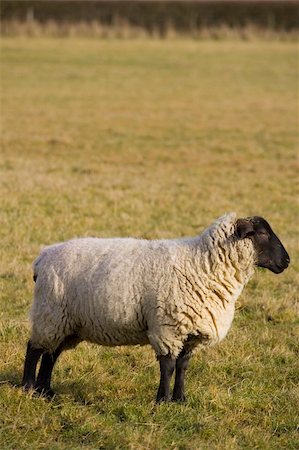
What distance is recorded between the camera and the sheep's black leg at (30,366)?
19.9ft

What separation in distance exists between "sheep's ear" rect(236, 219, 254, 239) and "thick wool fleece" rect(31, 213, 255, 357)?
2.1 inches

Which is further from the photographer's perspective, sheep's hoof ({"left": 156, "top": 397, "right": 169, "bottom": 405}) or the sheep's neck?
the sheep's neck

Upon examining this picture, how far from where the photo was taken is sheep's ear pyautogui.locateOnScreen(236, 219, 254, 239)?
239 inches

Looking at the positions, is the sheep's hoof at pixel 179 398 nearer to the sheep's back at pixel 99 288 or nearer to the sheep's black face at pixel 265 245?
the sheep's back at pixel 99 288

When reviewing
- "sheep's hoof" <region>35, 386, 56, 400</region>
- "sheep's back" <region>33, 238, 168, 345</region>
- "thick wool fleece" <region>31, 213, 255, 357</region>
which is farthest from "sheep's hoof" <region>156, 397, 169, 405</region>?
"sheep's hoof" <region>35, 386, 56, 400</region>

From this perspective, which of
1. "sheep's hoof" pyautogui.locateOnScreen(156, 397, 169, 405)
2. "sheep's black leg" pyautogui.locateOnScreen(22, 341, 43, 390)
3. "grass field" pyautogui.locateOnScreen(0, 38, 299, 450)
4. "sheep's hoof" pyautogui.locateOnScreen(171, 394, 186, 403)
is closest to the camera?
"grass field" pyautogui.locateOnScreen(0, 38, 299, 450)

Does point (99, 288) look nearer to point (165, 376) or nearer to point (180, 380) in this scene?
point (165, 376)

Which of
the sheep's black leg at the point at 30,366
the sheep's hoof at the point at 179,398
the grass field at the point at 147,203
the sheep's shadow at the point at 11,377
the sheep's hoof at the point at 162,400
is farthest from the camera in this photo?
the sheep's shadow at the point at 11,377

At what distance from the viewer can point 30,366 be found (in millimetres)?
6078

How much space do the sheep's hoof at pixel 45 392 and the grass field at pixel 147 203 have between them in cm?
7

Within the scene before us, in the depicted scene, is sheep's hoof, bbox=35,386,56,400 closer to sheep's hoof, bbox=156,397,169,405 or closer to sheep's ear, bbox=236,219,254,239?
sheep's hoof, bbox=156,397,169,405

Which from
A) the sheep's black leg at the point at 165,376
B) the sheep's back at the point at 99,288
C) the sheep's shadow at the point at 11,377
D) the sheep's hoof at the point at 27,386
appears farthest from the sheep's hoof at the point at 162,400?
the sheep's shadow at the point at 11,377

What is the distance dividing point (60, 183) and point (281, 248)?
855cm

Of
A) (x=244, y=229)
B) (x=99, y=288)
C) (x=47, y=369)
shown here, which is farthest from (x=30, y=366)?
(x=244, y=229)
